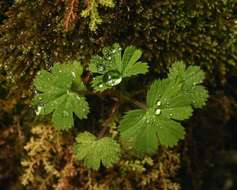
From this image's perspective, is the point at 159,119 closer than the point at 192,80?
Yes

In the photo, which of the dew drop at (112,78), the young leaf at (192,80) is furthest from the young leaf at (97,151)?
the young leaf at (192,80)

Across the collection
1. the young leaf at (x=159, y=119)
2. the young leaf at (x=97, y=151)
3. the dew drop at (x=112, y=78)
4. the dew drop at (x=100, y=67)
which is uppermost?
the dew drop at (x=100, y=67)

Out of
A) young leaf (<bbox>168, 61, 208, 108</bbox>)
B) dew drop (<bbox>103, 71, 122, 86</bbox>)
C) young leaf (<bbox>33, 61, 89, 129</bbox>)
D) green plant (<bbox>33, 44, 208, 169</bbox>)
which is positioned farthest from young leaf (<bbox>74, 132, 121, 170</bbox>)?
young leaf (<bbox>168, 61, 208, 108</bbox>)

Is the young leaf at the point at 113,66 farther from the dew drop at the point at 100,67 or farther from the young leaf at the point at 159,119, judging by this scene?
the young leaf at the point at 159,119

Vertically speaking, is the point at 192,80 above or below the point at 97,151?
above

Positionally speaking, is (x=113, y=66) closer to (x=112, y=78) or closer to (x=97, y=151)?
(x=112, y=78)

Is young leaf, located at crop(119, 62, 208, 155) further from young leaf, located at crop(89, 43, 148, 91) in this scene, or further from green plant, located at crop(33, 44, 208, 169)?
young leaf, located at crop(89, 43, 148, 91)

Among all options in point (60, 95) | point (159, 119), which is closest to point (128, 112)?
point (159, 119)
